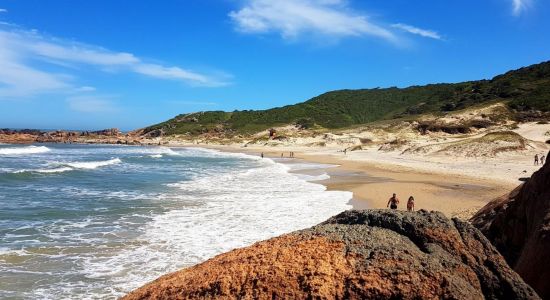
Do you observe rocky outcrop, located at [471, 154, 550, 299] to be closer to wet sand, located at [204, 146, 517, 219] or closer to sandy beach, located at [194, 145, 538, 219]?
wet sand, located at [204, 146, 517, 219]

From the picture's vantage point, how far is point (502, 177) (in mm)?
28750

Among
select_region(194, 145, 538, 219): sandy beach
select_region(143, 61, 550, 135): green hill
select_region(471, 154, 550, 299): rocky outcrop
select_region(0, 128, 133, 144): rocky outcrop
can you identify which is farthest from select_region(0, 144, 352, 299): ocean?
select_region(0, 128, 133, 144): rocky outcrop

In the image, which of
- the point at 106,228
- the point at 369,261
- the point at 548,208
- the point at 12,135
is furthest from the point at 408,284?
the point at 12,135

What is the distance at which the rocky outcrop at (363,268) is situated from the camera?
3717 mm

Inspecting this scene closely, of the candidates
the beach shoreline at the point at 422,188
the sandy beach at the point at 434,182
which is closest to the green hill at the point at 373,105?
the sandy beach at the point at 434,182

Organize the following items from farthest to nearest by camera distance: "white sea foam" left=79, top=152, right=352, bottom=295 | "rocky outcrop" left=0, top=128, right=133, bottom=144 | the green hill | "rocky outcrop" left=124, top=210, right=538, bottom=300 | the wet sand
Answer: "rocky outcrop" left=0, top=128, right=133, bottom=144
the green hill
the wet sand
"white sea foam" left=79, top=152, right=352, bottom=295
"rocky outcrop" left=124, top=210, right=538, bottom=300

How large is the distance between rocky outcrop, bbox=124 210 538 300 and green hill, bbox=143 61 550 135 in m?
80.2

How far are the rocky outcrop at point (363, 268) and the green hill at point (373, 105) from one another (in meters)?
80.2

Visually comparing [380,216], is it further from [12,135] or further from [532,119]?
[12,135]

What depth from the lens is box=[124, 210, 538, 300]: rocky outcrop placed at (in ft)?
12.2

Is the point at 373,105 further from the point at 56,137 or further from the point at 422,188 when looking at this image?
the point at 422,188

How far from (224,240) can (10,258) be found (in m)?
5.88

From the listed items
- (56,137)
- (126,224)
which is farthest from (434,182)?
(56,137)

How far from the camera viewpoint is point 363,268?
3.82 m
